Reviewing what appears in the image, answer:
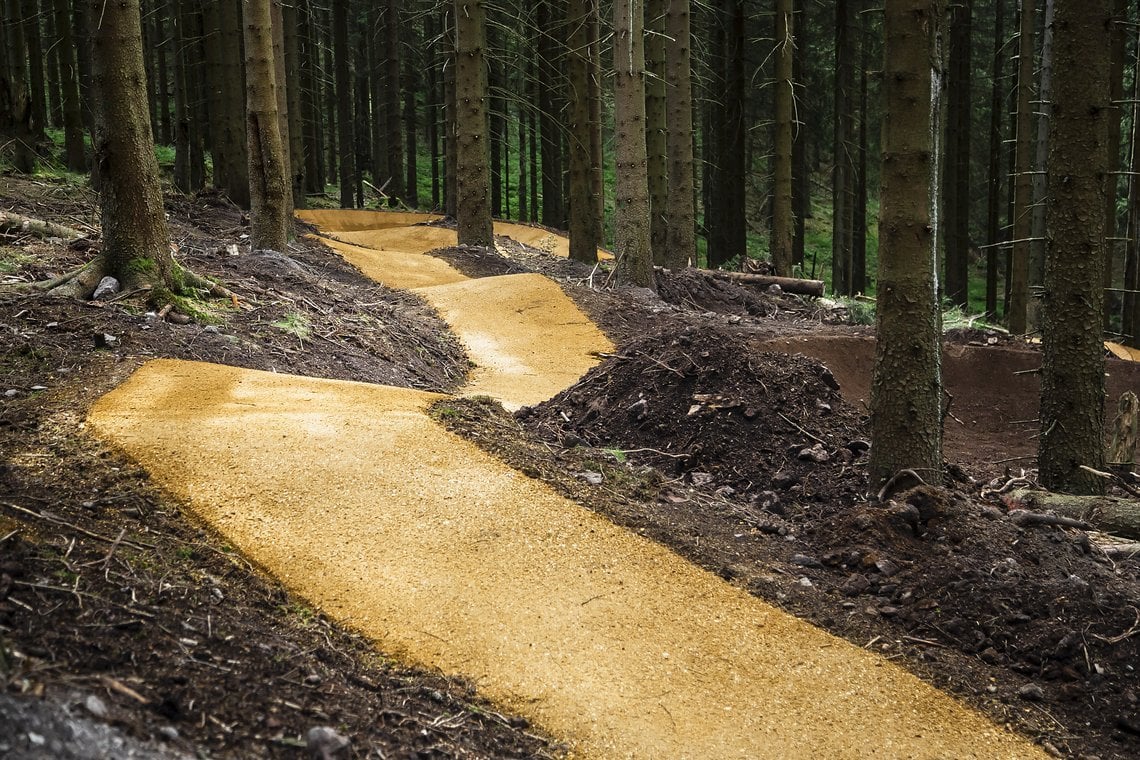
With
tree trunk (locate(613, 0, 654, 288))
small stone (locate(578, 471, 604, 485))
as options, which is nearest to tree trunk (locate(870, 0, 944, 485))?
small stone (locate(578, 471, 604, 485))

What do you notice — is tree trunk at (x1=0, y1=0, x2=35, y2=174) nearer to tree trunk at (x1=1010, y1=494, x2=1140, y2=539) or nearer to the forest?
the forest

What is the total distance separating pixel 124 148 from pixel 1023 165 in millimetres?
15373

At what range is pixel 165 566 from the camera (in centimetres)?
425

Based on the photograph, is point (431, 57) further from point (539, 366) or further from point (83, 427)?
point (83, 427)

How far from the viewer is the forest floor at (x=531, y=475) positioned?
3.29m

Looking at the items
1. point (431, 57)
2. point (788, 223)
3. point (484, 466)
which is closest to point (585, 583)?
point (484, 466)

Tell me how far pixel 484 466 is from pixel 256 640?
2.44 meters

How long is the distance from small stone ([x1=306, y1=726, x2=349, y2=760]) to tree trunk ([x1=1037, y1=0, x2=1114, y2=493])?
19.5 ft

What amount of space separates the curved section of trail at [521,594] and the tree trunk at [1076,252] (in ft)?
11.0

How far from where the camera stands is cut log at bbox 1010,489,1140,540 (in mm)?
6465

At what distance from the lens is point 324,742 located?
310 centimetres

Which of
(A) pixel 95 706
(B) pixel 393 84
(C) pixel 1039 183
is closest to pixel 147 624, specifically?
(A) pixel 95 706

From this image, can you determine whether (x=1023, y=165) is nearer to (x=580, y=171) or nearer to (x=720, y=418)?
(x=580, y=171)

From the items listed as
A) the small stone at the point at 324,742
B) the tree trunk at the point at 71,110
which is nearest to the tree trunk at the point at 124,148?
the small stone at the point at 324,742
